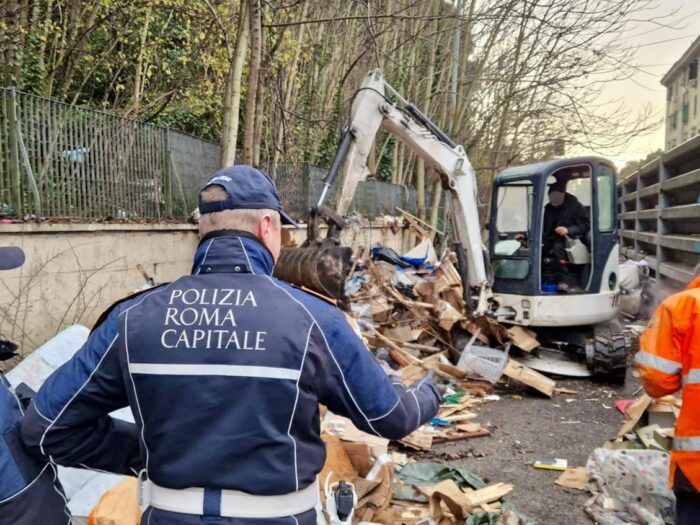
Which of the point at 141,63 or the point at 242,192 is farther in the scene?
the point at 141,63

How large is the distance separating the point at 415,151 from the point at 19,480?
685 cm

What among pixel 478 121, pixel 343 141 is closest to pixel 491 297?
pixel 343 141

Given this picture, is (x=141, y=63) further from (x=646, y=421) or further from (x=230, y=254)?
(x=230, y=254)

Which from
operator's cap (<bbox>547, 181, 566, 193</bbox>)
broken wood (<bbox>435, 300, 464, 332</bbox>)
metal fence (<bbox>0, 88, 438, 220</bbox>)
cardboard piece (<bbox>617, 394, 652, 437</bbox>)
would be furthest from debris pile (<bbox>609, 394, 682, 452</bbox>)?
metal fence (<bbox>0, 88, 438, 220</bbox>)

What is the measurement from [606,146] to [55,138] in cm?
1297

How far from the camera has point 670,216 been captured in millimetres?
7695

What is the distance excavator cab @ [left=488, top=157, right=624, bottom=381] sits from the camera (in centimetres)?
742

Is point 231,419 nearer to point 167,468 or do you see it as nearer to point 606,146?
point 167,468

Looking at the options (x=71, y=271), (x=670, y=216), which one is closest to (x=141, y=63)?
(x=71, y=271)

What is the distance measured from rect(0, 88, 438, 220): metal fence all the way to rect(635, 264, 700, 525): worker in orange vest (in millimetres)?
5389

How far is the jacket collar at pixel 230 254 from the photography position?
1597 millimetres

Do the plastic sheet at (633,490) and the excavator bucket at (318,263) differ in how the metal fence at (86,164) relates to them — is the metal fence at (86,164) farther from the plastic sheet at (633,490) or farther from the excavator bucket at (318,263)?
the plastic sheet at (633,490)

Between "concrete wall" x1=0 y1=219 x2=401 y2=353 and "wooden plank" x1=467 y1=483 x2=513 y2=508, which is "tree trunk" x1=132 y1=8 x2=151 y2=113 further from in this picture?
"wooden plank" x1=467 y1=483 x2=513 y2=508

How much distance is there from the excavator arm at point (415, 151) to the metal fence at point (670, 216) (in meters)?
2.39
